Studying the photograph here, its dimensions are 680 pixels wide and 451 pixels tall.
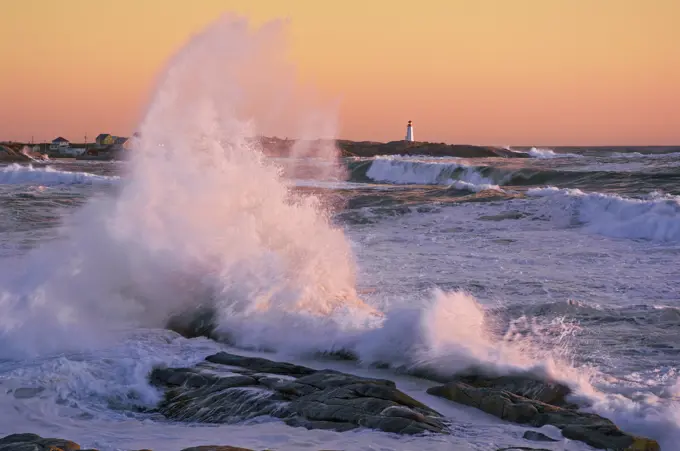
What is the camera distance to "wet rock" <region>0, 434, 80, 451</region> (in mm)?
4250

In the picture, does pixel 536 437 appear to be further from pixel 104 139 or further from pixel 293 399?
pixel 104 139

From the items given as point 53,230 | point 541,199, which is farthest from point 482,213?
point 53,230

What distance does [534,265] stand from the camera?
→ 11727 mm

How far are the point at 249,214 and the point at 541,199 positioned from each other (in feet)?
38.6

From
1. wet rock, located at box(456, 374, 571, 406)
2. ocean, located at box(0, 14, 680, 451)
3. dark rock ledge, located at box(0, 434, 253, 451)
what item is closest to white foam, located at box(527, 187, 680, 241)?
ocean, located at box(0, 14, 680, 451)

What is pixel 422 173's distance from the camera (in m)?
41.0

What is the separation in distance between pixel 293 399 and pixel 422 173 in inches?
1417

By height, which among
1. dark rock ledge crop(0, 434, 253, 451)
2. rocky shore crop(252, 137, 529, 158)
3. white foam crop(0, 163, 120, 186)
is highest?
rocky shore crop(252, 137, 529, 158)

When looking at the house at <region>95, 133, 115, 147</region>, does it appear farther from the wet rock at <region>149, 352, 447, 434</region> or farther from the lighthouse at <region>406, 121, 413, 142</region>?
the wet rock at <region>149, 352, 447, 434</region>

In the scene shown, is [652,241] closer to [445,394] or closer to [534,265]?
[534,265]

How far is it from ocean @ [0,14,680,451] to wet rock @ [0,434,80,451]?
1.31 ft

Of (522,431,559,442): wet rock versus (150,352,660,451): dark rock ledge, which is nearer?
(522,431,559,442): wet rock

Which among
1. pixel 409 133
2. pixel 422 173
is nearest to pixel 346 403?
pixel 422 173

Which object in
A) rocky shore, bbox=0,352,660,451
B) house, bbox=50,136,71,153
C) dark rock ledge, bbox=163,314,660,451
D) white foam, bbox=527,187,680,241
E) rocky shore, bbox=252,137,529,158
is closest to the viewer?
rocky shore, bbox=0,352,660,451
